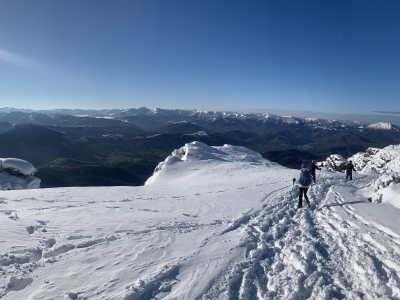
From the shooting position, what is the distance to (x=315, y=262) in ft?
23.0

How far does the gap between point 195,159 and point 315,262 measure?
3217 centimetres

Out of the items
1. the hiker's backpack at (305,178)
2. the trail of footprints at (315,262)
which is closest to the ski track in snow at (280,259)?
the trail of footprints at (315,262)

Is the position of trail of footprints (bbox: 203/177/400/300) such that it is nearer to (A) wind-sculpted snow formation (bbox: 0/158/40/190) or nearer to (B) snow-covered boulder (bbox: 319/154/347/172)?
(B) snow-covered boulder (bbox: 319/154/347/172)

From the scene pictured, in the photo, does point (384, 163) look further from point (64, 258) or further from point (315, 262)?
point (64, 258)

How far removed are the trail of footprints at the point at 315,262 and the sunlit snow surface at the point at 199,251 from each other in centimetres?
3

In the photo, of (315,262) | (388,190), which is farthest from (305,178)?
(315,262)

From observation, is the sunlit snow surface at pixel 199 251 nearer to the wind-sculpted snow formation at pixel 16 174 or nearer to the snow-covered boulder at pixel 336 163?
the wind-sculpted snow formation at pixel 16 174

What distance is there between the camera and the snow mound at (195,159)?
1330 inches

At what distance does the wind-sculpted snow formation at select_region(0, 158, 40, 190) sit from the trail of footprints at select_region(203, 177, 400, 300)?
112 feet

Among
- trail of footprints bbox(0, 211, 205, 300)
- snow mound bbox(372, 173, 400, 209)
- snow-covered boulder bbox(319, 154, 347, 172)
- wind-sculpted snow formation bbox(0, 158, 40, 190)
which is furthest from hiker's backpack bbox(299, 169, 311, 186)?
wind-sculpted snow formation bbox(0, 158, 40, 190)

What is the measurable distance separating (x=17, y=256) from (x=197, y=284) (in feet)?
17.1

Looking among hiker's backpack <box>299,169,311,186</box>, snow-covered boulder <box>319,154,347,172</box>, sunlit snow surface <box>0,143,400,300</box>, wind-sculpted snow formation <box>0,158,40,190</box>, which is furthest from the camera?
snow-covered boulder <box>319,154,347,172</box>

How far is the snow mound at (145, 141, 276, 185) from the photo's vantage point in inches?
1330

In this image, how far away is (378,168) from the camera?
34.1 m
